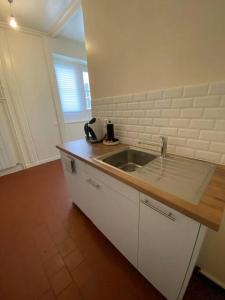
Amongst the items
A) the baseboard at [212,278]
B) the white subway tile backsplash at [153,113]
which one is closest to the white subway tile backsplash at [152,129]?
the white subway tile backsplash at [153,113]

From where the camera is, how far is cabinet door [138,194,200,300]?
1.93ft

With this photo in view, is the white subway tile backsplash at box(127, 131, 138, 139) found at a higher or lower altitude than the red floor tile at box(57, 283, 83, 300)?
higher

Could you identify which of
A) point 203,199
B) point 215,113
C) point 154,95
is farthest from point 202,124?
point 203,199

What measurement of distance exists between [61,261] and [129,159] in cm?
109

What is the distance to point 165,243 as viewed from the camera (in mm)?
688

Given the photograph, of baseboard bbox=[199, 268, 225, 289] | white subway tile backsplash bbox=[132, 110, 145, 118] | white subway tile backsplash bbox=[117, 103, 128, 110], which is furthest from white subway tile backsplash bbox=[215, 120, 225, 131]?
baseboard bbox=[199, 268, 225, 289]

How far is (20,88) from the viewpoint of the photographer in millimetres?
2469

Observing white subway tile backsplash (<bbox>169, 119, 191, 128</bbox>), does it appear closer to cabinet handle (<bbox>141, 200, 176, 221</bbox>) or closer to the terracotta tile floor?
cabinet handle (<bbox>141, 200, 176, 221</bbox>)

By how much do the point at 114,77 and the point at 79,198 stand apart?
1375 mm

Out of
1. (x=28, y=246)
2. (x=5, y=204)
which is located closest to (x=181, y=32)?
(x=28, y=246)

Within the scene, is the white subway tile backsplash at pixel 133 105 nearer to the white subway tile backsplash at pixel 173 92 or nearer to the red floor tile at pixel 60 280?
the white subway tile backsplash at pixel 173 92

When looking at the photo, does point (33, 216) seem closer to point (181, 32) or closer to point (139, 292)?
point (139, 292)

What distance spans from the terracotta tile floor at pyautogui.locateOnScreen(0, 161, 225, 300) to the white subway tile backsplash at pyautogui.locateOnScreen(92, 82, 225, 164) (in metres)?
1.00

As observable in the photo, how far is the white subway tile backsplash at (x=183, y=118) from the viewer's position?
2.68 ft
